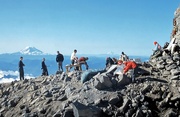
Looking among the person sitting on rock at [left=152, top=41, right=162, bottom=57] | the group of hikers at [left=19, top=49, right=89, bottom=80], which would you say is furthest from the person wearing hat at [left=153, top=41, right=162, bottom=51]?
the group of hikers at [left=19, top=49, right=89, bottom=80]

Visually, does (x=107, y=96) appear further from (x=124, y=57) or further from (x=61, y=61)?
(x=61, y=61)

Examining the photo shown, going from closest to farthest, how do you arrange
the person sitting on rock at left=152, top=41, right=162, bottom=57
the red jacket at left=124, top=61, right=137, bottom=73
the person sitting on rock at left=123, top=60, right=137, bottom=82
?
the person sitting on rock at left=123, top=60, right=137, bottom=82
the red jacket at left=124, top=61, right=137, bottom=73
the person sitting on rock at left=152, top=41, right=162, bottom=57

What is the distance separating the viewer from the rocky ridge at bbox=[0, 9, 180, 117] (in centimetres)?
2230

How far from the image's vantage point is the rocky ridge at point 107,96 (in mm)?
22297

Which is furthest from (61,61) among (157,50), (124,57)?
(157,50)

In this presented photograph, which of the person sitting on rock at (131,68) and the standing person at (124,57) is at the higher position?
the standing person at (124,57)

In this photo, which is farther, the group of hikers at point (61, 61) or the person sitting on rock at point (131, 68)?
the group of hikers at point (61, 61)

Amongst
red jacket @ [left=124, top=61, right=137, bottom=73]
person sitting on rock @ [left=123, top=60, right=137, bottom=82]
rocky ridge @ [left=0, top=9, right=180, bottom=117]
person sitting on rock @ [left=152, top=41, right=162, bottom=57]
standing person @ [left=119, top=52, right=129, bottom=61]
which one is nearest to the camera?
rocky ridge @ [left=0, top=9, right=180, bottom=117]

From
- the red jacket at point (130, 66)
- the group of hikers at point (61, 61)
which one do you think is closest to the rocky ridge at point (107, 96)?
the red jacket at point (130, 66)

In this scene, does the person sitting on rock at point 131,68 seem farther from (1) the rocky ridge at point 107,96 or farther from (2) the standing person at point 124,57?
(2) the standing person at point 124,57

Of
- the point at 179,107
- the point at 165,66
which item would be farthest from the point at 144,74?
the point at 179,107

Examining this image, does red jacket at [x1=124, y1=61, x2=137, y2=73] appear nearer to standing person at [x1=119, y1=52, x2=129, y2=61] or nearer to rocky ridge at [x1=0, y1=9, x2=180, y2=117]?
rocky ridge at [x1=0, y1=9, x2=180, y2=117]

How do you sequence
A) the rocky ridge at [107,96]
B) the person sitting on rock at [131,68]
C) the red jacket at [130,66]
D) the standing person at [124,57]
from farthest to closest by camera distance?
the standing person at [124,57] < the red jacket at [130,66] < the person sitting on rock at [131,68] < the rocky ridge at [107,96]

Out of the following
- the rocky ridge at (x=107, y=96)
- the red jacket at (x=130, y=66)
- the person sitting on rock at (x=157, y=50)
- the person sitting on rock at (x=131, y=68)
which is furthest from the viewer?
the person sitting on rock at (x=157, y=50)
